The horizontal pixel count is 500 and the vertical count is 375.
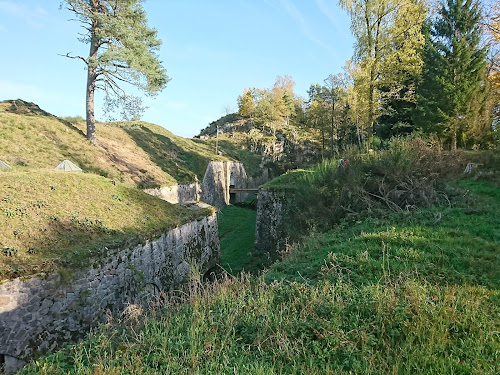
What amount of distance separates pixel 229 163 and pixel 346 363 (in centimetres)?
3028

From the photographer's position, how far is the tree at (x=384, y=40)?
15.8 metres

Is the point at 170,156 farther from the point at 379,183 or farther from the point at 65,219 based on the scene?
the point at 379,183

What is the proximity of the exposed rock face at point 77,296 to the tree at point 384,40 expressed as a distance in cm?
1175

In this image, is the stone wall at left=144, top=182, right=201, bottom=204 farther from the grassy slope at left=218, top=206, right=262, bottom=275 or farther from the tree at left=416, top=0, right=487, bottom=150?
the tree at left=416, top=0, right=487, bottom=150

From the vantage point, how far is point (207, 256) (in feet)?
43.3

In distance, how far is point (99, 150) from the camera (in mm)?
19844

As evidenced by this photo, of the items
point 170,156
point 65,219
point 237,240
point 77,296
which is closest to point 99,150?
point 170,156

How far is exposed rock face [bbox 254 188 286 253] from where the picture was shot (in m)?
16.0

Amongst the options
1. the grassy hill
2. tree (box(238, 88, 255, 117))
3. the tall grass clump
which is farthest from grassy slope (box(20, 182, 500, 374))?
tree (box(238, 88, 255, 117))

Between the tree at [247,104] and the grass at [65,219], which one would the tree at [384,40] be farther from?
the tree at [247,104]

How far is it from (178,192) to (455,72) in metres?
17.9

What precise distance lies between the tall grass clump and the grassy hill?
36.2ft

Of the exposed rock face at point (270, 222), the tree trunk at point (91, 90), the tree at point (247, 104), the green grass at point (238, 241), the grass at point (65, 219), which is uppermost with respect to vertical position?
the tree at point (247, 104)

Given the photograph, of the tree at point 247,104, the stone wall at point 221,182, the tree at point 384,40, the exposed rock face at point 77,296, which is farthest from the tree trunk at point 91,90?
the tree at point 247,104
